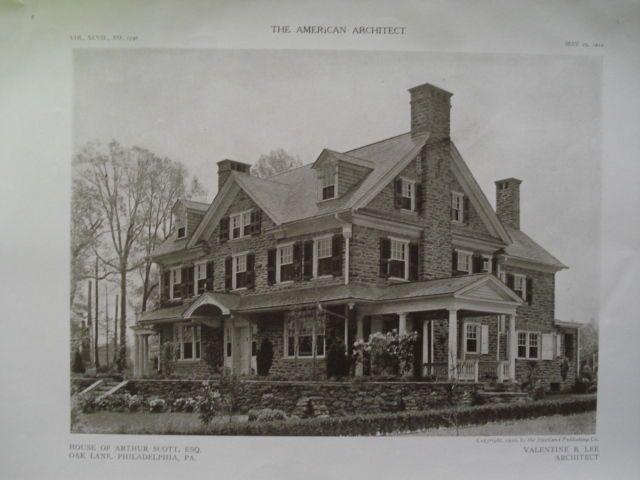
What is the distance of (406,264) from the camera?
621 centimetres

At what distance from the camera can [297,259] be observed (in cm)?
604

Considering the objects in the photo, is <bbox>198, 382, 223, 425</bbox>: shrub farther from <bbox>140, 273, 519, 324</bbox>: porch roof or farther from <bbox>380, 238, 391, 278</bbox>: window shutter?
<bbox>380, 238, 391, 278</bbox>: window shutter

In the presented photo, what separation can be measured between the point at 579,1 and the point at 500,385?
237 cm

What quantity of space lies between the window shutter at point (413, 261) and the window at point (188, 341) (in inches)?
64.2

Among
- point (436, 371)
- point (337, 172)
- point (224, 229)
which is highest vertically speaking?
point (337, 172)

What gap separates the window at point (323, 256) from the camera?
584 centimetres

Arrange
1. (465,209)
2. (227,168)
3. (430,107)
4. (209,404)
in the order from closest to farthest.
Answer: (209,404) < (430,107) < (227,168) < (465,209)

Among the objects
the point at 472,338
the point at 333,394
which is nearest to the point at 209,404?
the point at 333,394

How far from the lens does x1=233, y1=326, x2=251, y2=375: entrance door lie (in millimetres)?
5270

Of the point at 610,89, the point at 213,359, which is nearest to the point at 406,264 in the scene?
the point at 213,359

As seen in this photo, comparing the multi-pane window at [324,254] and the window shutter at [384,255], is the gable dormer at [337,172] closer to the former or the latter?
the multi-pane window at [324,254]

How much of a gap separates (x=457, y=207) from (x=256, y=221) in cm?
162

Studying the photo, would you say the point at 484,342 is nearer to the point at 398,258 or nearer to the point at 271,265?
the point at 398,258

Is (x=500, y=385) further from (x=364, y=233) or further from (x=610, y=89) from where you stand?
(x=610, y=89)
